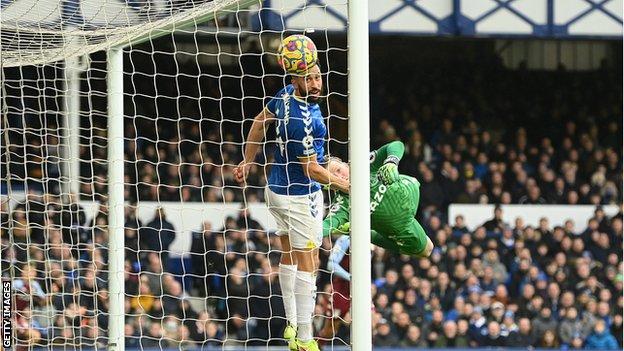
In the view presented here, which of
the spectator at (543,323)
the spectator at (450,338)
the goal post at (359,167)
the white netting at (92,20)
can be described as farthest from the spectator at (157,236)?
the goal post at (359,167)

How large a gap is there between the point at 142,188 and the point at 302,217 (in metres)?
7.75

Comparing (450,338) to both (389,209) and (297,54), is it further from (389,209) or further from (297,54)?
(297,54)

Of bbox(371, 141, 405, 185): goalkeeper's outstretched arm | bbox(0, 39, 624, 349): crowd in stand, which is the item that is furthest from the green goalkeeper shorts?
bbox(0, 39, 624, 349): crowd in stand

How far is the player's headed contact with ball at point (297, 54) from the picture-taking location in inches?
297

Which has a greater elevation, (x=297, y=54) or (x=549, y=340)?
(x=297, y=54)

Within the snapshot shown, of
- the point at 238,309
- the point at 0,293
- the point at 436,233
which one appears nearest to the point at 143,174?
the point at 238,309

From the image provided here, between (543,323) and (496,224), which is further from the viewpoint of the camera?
(496,224)

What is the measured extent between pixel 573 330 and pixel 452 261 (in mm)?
1539

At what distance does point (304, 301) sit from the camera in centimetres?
800

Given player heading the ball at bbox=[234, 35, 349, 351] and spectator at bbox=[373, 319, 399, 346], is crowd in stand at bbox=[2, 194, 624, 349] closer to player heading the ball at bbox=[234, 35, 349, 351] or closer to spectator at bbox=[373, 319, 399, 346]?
spectator at bbox=[373, 319, 399, 346]

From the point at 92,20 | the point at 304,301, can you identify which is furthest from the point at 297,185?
the point at 92,20

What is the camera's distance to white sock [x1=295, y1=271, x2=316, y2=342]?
7992 mm

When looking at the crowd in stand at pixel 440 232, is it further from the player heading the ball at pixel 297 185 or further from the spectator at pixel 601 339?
the player heading the ball at pixel 297 185

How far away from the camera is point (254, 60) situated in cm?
1844
